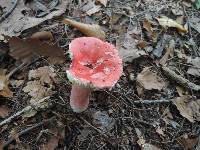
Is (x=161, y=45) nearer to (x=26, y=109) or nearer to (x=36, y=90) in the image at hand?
(x=36, y=90)

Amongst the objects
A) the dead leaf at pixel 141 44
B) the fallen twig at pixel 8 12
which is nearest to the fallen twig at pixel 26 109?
the fallen twig at pixel 8 12

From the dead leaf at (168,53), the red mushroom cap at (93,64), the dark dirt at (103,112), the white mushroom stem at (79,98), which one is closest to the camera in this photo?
the red mushroom cap at (93,64)

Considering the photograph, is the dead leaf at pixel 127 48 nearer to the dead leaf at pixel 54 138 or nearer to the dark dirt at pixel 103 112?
the dark dirt at pixel 103 112

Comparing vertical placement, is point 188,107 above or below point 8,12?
below

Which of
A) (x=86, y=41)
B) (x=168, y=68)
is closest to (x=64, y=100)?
(x=86, y=41)

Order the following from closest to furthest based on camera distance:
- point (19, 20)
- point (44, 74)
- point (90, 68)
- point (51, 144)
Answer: point (90, 68) < point (51, 144) < point (44, 74) < point (19, 20)

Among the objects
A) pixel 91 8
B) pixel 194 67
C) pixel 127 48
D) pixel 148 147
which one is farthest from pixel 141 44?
pixel 148 147

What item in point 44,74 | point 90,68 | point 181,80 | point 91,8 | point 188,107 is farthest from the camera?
point 91,8
